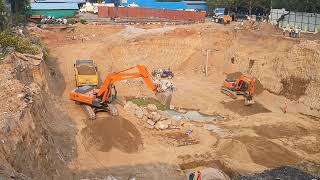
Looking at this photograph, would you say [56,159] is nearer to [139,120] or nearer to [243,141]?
[139,120]

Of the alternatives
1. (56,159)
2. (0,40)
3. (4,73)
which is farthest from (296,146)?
(0,40)

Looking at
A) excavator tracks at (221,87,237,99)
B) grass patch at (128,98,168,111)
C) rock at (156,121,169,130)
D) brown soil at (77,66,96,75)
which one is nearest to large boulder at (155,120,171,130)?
rock at (156,121,169,130)

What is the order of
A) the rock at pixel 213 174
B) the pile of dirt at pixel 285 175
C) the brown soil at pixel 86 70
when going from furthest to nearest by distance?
the brown soil at pixel 86 70, the rock at pixel 213 174, the pile of dirt at pixel 285 175

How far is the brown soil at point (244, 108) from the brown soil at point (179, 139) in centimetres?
687

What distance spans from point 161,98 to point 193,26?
15.9 meters

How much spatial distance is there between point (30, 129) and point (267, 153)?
1476 cm

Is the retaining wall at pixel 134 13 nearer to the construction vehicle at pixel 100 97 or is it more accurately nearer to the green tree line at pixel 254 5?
the green tree line at pixel 254 5

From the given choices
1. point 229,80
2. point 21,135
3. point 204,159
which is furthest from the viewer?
point 229,80

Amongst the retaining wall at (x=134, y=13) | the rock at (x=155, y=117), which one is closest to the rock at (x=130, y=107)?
the rock at (x=155, y=117)

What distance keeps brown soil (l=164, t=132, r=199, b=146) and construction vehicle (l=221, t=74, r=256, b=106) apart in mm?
8195

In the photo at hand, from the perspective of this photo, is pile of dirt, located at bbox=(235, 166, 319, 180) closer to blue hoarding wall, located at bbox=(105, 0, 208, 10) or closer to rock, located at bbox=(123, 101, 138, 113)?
rock, located at bbox=(123, 101, 138, 113)

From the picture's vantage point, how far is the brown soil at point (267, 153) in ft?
83.5

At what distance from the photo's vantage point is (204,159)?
25.0m

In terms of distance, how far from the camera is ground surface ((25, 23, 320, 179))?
961 inches
